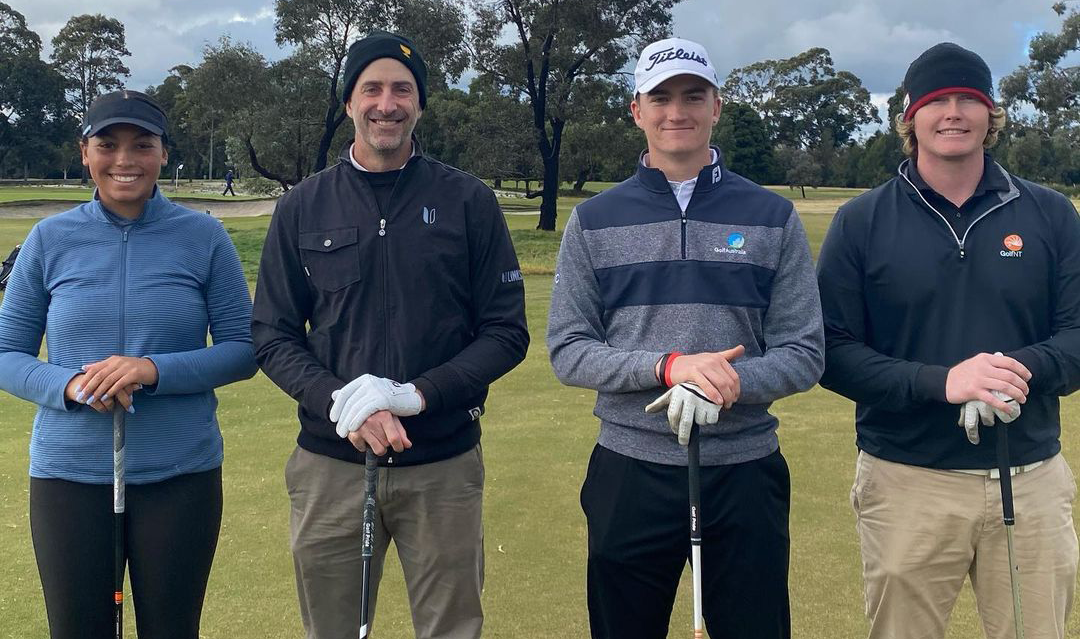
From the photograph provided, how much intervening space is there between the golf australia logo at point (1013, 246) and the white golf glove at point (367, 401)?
1730 mm

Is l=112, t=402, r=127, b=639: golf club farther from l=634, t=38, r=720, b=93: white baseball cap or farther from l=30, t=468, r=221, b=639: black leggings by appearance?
l=634, t=38, r=720, b=93: white baseball cap

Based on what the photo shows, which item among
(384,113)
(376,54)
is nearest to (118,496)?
(384,113)

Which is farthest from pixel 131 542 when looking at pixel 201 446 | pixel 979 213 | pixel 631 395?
pixel 979 213

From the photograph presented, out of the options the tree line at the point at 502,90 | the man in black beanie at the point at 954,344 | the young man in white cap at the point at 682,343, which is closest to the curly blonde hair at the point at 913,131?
the man in black beanie at the point at 954,344

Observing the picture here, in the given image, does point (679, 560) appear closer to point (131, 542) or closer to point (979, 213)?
point (979, 213)

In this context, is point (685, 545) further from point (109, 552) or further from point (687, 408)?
point (109, 552)

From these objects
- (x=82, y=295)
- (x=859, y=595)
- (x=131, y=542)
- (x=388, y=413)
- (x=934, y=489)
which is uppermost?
(x=82, y=295)

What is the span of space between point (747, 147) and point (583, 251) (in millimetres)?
66392

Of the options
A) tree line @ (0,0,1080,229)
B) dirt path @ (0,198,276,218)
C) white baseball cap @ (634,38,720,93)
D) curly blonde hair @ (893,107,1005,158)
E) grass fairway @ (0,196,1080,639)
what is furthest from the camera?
dirt path @ (0,198,276,218)

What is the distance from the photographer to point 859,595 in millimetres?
3945

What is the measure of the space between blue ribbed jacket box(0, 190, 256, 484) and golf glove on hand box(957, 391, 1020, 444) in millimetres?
2115

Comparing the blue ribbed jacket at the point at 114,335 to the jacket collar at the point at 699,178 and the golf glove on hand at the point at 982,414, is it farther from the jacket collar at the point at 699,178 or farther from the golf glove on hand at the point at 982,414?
the golf glove on hand at the point at 982,414

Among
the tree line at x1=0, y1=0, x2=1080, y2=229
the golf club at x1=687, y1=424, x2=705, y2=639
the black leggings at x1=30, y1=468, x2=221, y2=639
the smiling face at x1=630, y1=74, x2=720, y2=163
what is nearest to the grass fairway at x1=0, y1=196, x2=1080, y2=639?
the golf club at x1=687, y1=424, x2=705, y2=639

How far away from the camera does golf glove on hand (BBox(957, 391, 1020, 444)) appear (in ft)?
8.61
